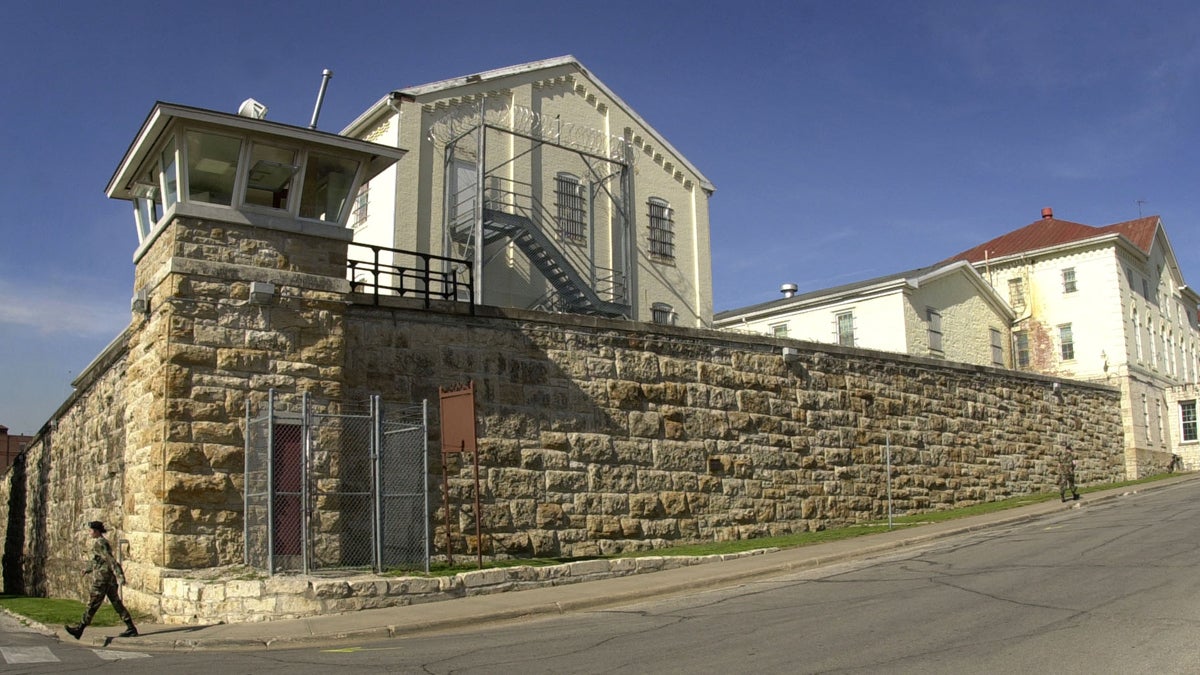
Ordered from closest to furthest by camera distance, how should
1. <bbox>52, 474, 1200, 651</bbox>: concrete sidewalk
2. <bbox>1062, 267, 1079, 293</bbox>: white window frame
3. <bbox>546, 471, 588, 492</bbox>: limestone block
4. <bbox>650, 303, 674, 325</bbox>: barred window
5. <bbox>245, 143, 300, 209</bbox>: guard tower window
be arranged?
1. <bbox>52, 474, 1200, 651</bbox>: concrete sidewalk
2. <bbox>245, 143, 300, 209</bbox>: guard tower window
3. <bbox>546, 471, 588, 492</bbox>: limestone block
4. <bbox>650, 303, 674, 325</bbox>: barred window
5. <bbox>1062, 267, 1079, 293</bbox>: white window frame

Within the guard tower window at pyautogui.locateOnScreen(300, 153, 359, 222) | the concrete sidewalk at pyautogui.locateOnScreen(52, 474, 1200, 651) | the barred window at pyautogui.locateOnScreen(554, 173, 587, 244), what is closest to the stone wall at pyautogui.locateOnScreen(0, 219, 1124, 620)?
the guard tower window at pyautogui.locateOnScreen(300, 153, 359, 222)

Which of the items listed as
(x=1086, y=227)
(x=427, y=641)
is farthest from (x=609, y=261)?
(x=1086, y=227)

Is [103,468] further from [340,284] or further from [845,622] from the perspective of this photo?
[845,622]

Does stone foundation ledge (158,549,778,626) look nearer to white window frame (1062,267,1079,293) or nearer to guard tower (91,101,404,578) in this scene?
guard tower (91,101,404,578)

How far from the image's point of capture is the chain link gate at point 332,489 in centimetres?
1345

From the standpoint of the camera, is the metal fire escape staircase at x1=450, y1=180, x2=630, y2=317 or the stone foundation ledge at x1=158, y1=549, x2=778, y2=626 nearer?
the stone foundation ledge at x1=158, y1=549, x2=778, y2=626

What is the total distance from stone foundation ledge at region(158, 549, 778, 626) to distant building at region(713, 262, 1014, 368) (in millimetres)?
23288

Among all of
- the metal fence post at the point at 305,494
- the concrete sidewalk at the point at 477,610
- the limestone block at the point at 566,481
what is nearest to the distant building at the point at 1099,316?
the concrete sidewalk at the point at 477,610

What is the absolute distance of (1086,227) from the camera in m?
43.9

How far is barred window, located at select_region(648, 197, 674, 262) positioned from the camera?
1166 inches

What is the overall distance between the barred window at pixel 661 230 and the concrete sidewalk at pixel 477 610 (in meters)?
13.3

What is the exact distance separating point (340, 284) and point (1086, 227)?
38.6 metres

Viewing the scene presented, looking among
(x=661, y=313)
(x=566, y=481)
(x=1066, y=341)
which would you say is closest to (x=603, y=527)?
(x=566, y=481)

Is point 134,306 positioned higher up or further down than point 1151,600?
higher up
